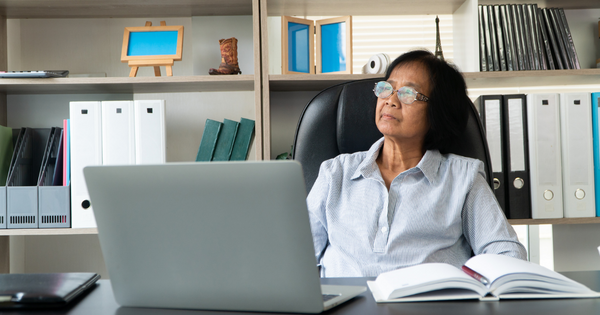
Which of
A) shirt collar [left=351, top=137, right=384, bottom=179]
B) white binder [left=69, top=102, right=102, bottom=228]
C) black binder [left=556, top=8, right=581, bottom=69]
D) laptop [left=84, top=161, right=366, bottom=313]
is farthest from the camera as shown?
black binder [left=556, top=8, right=581, bottom=69]

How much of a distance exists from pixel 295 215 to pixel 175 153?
4.84ft

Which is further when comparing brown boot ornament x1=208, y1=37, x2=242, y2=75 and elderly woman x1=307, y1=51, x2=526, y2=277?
brown boot ornament x1=208, y1=37, x2=242, y2=75

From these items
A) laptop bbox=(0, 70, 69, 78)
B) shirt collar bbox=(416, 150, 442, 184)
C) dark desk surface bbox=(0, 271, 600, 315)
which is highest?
laptop bbox=(0, 70, 69, 78)

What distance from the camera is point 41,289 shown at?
A: 63 cm

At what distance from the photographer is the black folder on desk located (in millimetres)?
599

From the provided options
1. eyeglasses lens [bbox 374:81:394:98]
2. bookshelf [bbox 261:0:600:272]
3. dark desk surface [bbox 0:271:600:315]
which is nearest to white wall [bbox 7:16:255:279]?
bookshelf [bbox 261:0:600:272]

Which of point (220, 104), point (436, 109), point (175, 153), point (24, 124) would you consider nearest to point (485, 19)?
point (436, 109)

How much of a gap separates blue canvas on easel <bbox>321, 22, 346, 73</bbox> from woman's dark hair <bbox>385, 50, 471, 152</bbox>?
1.40ft

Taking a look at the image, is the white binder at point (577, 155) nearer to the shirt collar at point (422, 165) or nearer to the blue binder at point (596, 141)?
the blue binder at point (596, 141)

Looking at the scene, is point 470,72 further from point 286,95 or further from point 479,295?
point 479,295

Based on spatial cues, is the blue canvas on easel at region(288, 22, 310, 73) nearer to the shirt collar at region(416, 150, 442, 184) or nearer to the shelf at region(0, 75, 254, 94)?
the shelf at region(0, 75, 254, 94)

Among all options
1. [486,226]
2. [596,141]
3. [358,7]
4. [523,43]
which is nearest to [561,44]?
[523,43]

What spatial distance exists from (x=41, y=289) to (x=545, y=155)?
1.54 metres

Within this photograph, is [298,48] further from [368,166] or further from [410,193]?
[410,193]
